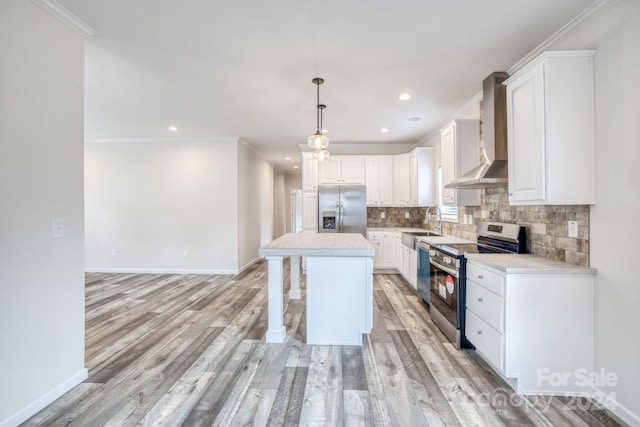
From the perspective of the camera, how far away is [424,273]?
144 inches

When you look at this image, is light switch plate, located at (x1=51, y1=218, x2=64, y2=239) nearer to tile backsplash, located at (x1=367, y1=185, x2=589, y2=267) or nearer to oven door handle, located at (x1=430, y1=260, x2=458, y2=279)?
oven door handle, located at (x1=430, y1=260, x2=458, y2=279)

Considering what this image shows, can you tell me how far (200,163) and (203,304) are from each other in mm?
2845

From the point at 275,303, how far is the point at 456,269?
1.69 m

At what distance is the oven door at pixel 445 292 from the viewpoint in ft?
8.96

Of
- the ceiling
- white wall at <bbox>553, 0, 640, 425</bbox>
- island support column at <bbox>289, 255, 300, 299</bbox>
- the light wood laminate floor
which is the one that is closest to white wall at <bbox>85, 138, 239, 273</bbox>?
the ceiling

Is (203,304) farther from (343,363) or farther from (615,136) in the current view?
(615,136)

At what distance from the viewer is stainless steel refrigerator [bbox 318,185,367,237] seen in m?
5.52

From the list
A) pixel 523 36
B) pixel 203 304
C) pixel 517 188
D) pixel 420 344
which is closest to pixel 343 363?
pixel 420 344

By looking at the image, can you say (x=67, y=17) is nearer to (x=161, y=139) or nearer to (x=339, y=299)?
(x=339, y=299)

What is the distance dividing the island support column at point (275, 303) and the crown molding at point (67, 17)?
7.40ft

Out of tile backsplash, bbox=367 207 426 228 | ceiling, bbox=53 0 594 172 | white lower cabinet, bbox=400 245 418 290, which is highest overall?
ceiling, bbox=53 0 594 172

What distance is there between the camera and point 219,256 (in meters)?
5.68

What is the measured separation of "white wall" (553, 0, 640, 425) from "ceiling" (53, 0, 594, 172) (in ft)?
1.00

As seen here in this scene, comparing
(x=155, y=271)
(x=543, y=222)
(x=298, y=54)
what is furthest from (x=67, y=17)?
(x=155, y=271)
